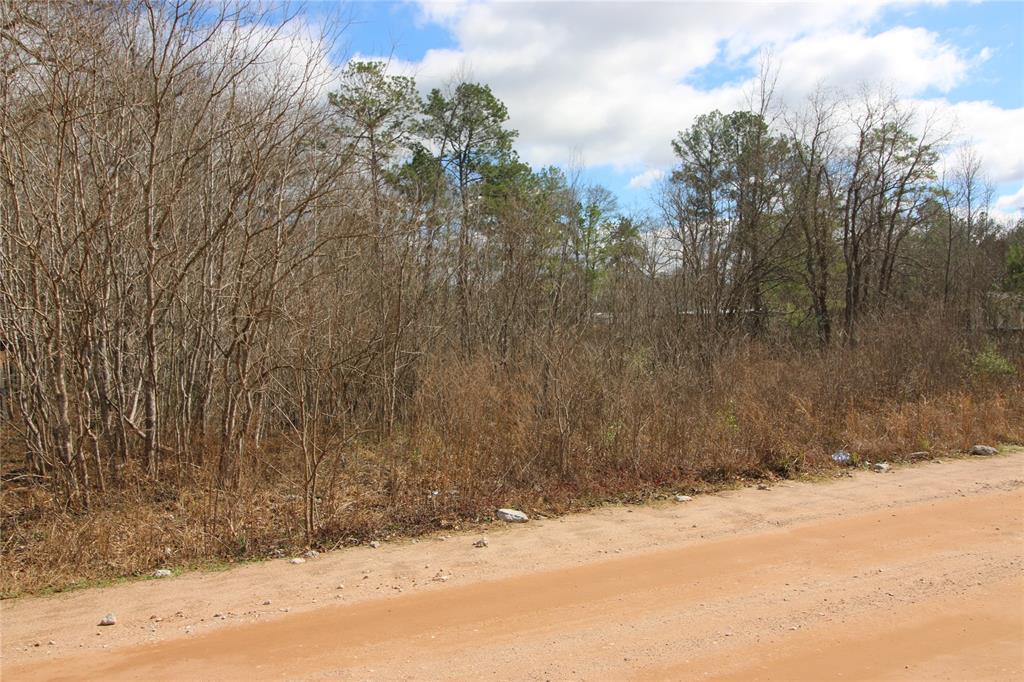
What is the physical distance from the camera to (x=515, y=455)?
818 cm

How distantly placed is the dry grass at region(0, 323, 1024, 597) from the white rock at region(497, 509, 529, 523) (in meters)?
0.18

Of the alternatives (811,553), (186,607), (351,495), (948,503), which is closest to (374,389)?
(351,495)

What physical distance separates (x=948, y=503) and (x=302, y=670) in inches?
283

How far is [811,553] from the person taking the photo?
5.93 metres

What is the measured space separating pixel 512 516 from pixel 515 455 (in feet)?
3.92

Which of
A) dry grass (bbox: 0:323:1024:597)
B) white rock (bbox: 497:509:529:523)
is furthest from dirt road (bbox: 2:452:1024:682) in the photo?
dry grass (bbox: 0:323:1024:597)

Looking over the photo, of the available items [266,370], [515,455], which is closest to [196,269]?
[266,370]

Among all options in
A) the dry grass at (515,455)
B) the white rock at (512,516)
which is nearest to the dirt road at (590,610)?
the white rock at (512,516)

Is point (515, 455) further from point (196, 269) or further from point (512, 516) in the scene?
point (196, 269)

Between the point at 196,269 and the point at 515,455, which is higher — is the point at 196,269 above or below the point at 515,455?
above

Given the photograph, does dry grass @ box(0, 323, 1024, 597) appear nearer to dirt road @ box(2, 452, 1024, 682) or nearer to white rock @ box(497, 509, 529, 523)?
white rock @ box(497, 509, 529, 523)

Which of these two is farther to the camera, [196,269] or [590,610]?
[196,269]

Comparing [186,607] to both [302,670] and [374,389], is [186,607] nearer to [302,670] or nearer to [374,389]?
[302,670]

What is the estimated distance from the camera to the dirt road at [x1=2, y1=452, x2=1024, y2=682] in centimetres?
396
